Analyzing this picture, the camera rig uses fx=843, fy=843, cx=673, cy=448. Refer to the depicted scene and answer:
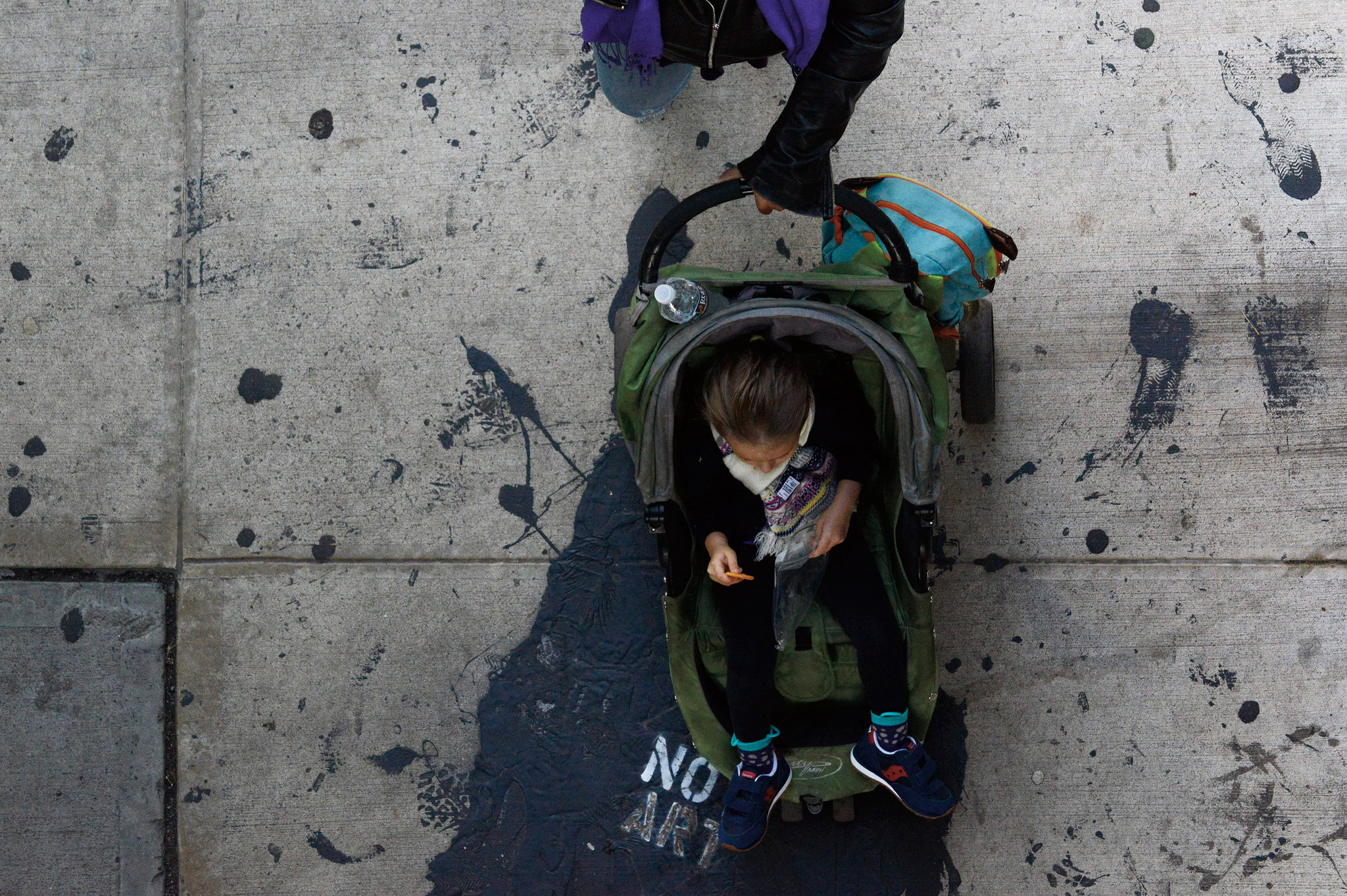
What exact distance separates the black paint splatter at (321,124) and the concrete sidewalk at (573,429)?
0.12 feet

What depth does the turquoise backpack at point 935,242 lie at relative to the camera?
206 cm

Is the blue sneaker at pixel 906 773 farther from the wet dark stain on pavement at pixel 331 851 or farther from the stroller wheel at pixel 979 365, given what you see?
the wet dark stain on pavement at pixel 331 851

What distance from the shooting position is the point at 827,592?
88.7 inches

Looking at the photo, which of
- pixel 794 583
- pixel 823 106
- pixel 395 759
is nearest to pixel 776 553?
pixel 794 583

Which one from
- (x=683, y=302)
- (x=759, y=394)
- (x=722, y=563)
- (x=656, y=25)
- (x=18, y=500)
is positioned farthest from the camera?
(x=18, y=500)

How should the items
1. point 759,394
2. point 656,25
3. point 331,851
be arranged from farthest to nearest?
point 331,851
point 759,394
point 656,25

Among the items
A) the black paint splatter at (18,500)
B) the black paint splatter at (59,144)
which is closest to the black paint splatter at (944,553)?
the black paint splatter at (18,500)

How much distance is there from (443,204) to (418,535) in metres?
1.04

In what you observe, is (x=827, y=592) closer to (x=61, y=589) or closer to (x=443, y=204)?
(x=443, y=204)

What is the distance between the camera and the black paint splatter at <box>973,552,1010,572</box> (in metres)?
2.54

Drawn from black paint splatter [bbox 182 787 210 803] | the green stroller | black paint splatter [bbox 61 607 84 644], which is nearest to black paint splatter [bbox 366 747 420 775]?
black paint splatter [bbox 182 787 210 803]

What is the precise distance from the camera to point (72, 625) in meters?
2.64

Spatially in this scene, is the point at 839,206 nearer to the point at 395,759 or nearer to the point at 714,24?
the point at 714,24

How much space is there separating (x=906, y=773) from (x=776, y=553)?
0.72 meters
